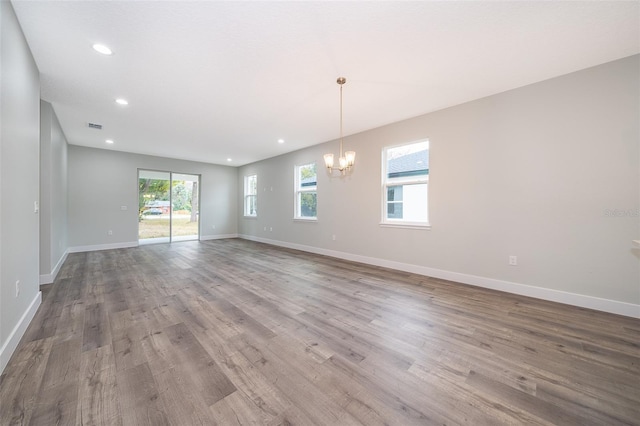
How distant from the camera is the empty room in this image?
57.3 inches

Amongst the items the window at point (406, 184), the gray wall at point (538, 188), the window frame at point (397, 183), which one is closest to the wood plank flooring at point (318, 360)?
the gray wall at point (538, 188)

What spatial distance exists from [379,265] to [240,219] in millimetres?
5854

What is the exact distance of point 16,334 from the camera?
1.88m

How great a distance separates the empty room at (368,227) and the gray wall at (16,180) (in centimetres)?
3

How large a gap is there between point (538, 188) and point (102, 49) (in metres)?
5.02

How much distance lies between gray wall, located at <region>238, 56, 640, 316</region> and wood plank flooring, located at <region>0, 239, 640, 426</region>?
473 mm

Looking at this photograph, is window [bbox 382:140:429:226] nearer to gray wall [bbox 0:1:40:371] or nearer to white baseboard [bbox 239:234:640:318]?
white baseboard [bbox 239:234:640:318]

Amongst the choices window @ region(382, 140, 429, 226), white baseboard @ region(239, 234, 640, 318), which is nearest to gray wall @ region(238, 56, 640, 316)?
white baseboard @ region(239, 234, 640, 318)

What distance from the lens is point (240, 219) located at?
8602 millimetres

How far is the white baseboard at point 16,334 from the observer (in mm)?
1620

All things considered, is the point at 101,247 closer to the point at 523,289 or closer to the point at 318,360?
the point at 318,360

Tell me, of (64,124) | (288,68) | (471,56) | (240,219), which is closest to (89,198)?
(64,124)

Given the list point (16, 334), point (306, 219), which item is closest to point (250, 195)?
point (306, 219)

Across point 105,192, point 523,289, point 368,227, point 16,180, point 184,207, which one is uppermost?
point 105,192
